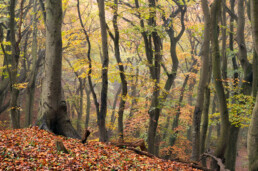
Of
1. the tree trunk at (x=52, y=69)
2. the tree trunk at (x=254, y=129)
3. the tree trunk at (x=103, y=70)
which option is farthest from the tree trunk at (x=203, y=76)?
the tree trunk at (x=52, y=69)

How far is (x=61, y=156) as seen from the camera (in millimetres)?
4867

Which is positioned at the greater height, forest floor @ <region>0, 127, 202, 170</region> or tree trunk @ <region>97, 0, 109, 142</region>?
tree trunk @ <region>97, 0, 109, 142</region>

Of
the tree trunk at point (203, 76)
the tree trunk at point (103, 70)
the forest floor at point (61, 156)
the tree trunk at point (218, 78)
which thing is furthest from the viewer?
the tree trunk at point (103, 70)

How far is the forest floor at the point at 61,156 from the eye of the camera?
4.34 meters

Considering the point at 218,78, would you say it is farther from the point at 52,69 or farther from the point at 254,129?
the point at 52,69

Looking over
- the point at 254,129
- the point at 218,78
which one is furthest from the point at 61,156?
the point at 218,78

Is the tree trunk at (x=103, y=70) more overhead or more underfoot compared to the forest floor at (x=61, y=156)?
more overhead

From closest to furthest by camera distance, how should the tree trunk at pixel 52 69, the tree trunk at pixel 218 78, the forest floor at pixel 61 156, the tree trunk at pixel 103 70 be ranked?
the forest floor at pixel 61 156 < the tree trunk at pixel 52 69 < the tree trunk at pixel 218 78 < the tree trunk at pixel 103 70

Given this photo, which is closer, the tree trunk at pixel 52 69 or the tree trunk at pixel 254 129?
the tree trunk at pixel 254 129

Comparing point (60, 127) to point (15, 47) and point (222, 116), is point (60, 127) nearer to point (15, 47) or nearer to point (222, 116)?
point (15, 47)

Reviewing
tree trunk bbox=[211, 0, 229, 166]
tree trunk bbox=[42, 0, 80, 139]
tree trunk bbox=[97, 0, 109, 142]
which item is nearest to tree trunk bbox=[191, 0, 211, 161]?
tree trunk bbox=[211, 0, 229, 166]

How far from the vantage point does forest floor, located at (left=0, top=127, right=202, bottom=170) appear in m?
4.34

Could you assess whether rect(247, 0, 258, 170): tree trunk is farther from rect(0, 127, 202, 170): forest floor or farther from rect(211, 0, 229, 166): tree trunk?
rect(211, 0, 229, 166): tree trunk

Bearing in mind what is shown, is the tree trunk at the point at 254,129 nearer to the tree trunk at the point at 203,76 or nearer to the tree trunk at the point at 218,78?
the tree trunk at the point at 218,78
